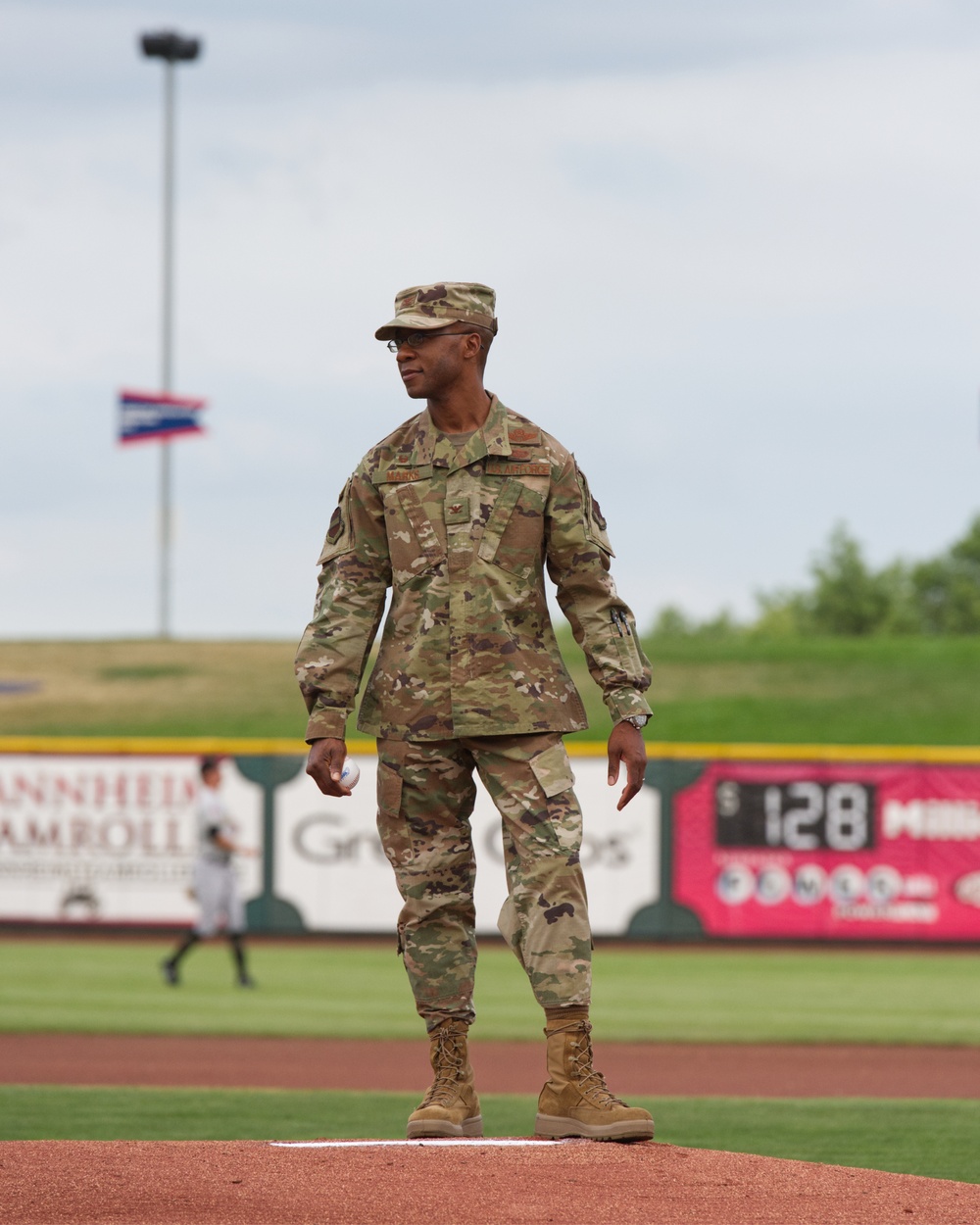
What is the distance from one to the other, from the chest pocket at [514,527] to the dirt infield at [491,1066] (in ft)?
15.6

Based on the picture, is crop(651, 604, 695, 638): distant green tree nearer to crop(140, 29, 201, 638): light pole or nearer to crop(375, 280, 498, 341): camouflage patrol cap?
crop(140, 29, 201, 638): light pole

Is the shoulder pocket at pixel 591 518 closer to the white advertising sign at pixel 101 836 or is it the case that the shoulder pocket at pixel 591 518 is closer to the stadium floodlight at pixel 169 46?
the white advertising sign at pixel 101 836

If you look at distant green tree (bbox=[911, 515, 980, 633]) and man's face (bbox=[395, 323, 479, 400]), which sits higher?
distant green tree (bbox=[911, 515, 980, 633])

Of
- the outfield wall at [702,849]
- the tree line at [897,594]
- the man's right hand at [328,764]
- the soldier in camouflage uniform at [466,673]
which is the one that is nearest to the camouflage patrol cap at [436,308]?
the soldier in camouflage uniform at [466,673]

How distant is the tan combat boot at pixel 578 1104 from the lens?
489 cm

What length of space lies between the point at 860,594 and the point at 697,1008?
65.3 meters

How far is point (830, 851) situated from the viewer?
19.6 metres

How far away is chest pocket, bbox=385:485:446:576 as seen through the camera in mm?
5051

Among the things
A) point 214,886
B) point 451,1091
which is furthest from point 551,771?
point 214,886

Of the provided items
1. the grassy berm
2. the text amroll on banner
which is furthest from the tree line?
the text amroll on banner

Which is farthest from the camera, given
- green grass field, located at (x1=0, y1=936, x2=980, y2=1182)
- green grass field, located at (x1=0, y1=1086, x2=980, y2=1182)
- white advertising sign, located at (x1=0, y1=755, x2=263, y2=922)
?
white advertising sign, located at (x1=0, y1=755, x2=263, y2=922)

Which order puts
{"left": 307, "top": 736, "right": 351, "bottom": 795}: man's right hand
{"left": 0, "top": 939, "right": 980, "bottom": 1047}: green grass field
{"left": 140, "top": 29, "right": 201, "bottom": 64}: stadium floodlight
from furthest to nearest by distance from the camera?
1. {"left": 140, "top": 29, "right": 201, "bottom": 64}: stadium floodlight
2. {"left": 0, "top": 939, "right": 980, "bottom": 1047}: green grass field
3. {"left": 307, "top": 736, "right": 351, "bottom": 795}: man's right hand

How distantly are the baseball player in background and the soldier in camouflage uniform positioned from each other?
419 inches

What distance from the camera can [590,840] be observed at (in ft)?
64.2
